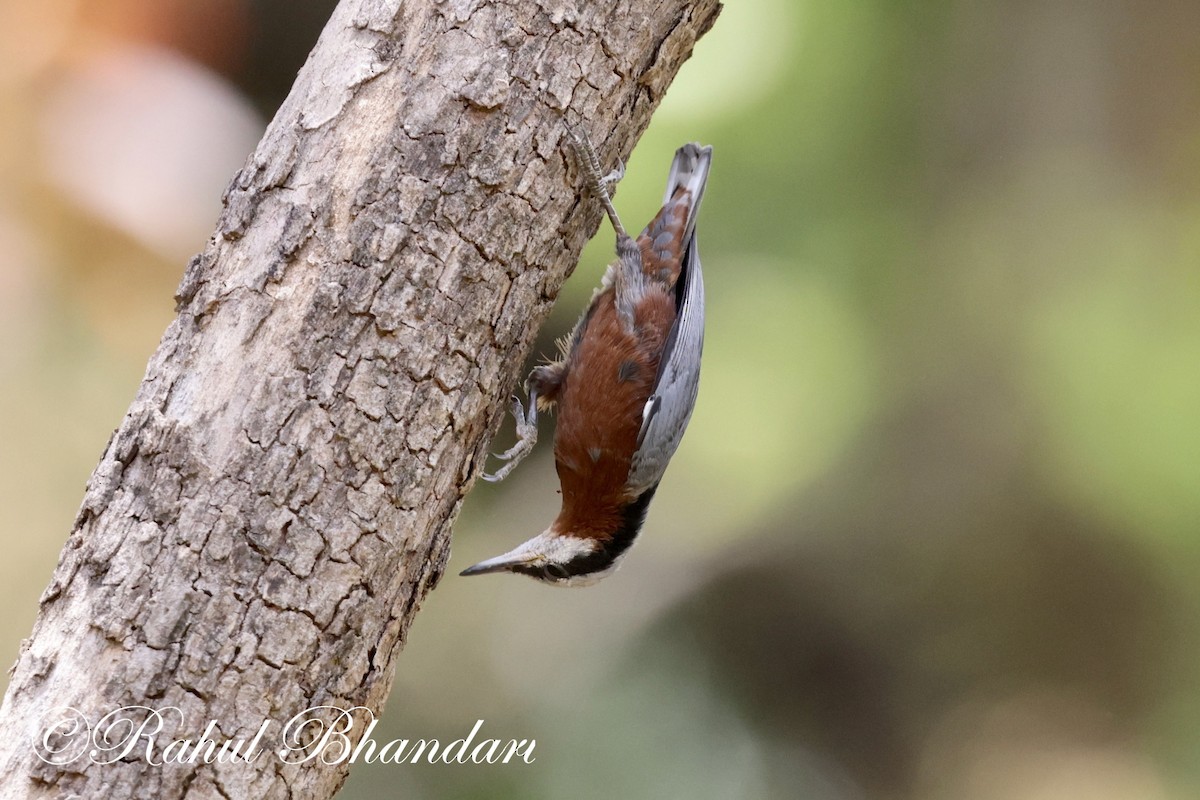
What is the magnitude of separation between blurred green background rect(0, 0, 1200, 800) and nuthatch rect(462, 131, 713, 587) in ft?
3.79

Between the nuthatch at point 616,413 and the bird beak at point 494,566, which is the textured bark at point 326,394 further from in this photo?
the nuthatch at point 616,413

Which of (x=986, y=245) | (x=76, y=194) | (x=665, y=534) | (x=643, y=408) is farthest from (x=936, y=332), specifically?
(x=76, y=194)

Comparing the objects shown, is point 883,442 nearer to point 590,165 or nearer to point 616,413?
point 616,413

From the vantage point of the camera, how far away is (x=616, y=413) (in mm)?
2656

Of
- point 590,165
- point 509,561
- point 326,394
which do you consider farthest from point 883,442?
point 326,394

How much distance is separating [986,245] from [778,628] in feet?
7.06

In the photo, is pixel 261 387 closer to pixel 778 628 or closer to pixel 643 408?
pixel 643 408

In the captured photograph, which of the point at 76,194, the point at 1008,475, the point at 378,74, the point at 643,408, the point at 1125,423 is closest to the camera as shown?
the point at 378,74

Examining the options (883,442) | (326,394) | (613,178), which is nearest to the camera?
(326,394)

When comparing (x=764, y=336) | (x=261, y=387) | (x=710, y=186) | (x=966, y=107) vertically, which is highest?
Answer: (x=966, y=107)

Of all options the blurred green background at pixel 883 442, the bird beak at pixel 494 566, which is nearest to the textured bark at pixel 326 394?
the bird beak at pixel 494 566

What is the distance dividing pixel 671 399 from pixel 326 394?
116cm

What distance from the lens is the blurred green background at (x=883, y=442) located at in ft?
13.0

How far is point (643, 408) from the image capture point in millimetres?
2650
